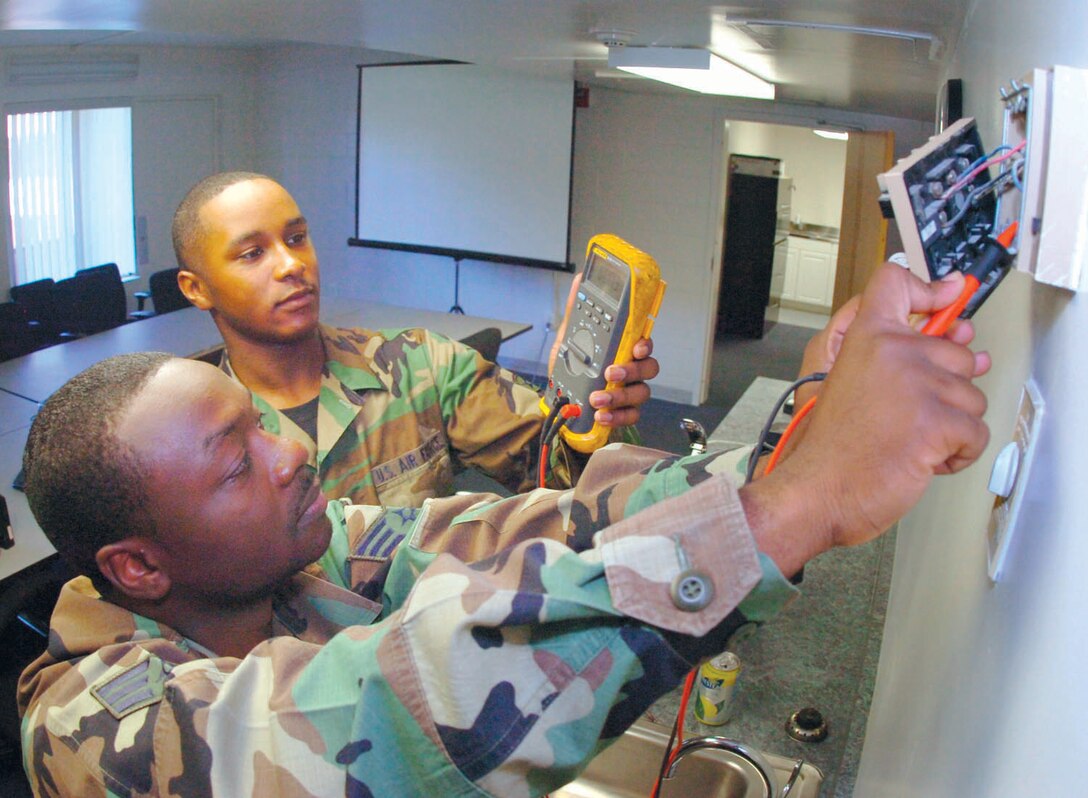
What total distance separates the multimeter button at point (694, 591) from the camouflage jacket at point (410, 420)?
→ 1.15 metres

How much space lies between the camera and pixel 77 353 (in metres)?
4.01

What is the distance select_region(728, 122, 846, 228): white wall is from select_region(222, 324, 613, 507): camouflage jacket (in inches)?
271

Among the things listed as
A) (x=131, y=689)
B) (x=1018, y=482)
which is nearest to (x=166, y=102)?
(x=131, y=689)

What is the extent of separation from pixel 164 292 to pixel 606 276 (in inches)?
185

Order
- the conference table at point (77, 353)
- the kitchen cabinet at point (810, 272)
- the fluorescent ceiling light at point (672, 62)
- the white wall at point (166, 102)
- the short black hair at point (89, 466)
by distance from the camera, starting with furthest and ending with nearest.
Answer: the kitchen cabinet at point (810, 272) < the white wall at point (166, 102) < the fluorescent ceiling light at point (672, 62) < the conference table at point (77, 353) < the short black hair at point (89, 466)

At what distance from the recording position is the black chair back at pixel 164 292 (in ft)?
18.1

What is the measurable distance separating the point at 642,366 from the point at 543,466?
0.23 metres

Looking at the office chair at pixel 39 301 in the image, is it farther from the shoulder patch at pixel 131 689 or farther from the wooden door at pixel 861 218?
the shoulder patch at pixel 131 689

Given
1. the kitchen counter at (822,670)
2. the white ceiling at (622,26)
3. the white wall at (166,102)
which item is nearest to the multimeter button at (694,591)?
the kitchen counter at (822,670)

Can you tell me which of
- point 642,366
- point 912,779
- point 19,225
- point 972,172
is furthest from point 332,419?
point 19,225

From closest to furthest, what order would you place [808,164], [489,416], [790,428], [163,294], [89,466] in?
[790,428], [89,466], [489,416], [163,294], [808,164]

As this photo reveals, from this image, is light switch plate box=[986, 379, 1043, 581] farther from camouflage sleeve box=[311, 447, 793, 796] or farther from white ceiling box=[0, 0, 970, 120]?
white ceiling box=[0, 0, 970, 120]

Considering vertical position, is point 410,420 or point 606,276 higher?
point 606,276

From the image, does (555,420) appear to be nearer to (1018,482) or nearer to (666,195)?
(1018,482)
